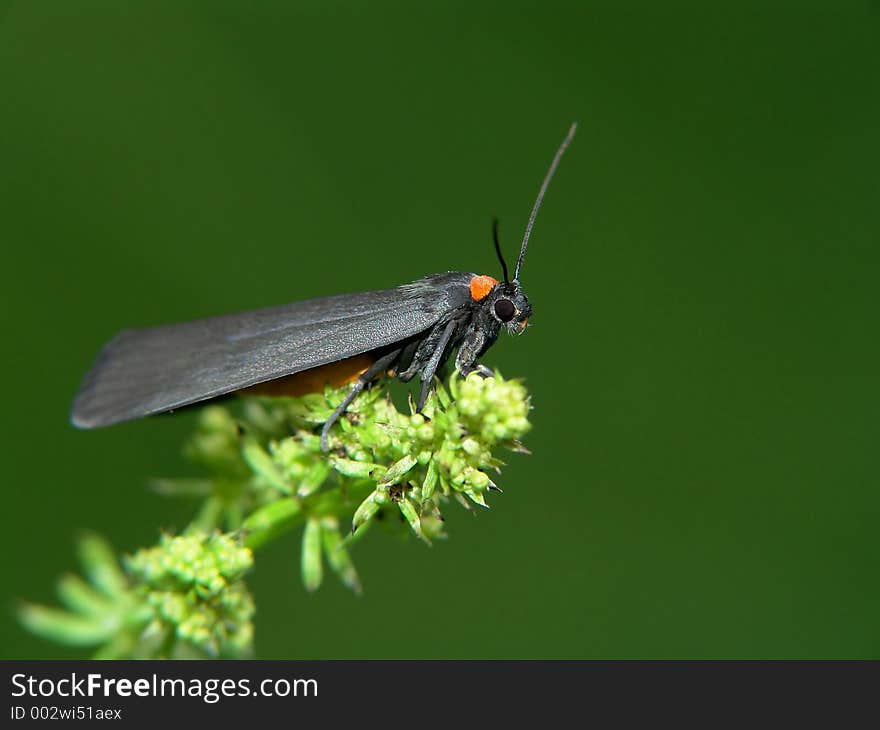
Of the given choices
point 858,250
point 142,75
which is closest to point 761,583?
point 858,250

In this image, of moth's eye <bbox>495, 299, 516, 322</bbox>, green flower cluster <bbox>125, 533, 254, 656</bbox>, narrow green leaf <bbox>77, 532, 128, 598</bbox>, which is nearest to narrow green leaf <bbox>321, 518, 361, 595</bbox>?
green flower cluster <bbox>125, 533, 254, 656</bbox>

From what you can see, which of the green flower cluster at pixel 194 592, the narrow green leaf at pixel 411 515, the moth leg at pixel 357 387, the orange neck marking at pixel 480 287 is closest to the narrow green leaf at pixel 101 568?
the green flower cluster at pixel 194 592

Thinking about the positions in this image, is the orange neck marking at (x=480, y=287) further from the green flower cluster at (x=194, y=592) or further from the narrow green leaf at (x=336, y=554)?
the green flower cluster at (x=194, y=592)

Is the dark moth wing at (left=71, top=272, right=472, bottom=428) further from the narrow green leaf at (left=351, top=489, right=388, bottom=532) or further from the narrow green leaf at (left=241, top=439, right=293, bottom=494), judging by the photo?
the narrow green leaf at (left=351, top=489, right=388, bottom=532)

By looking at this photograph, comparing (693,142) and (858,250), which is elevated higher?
(693,142)

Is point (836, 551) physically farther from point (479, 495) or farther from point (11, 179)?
point (11, 179)

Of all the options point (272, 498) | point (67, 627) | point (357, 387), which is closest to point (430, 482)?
point (357, 387)
